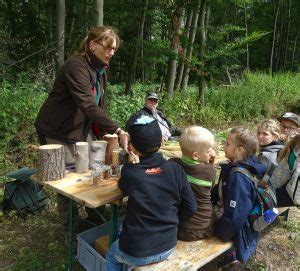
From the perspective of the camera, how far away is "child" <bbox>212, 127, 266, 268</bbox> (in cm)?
240

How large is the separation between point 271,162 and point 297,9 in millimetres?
26155

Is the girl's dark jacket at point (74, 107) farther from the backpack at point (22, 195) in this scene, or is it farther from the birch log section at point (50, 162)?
the backpack at point (22, 195)

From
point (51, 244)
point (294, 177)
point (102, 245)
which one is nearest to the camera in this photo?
point (102, 245)

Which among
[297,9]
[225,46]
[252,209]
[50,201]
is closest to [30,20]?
[225,46]

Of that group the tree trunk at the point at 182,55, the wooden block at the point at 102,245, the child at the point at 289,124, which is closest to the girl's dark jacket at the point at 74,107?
the wooden block at the point at 102,245

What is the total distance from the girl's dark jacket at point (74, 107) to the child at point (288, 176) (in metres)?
1.49

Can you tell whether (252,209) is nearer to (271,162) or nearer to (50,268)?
(271,162)

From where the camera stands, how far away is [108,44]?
2.70 meters

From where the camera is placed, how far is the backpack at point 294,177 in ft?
9.58

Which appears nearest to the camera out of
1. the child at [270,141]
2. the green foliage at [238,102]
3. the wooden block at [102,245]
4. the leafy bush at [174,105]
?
the wooden block at [102,245]

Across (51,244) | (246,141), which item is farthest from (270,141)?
(51,244)

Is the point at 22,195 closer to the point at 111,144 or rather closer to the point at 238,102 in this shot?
the point at 111,144

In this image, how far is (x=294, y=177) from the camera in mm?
2990

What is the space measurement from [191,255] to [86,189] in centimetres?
83
